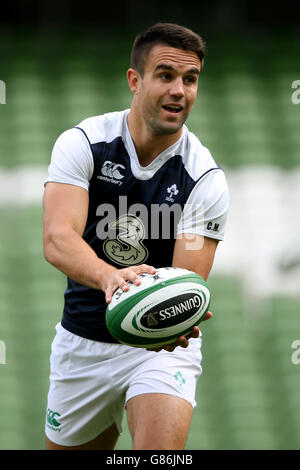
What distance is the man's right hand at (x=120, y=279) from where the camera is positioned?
3.19m

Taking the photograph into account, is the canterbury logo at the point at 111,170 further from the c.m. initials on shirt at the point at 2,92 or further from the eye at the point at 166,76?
the c.m. initials on shirt at the point at 2,92

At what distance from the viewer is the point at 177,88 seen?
3.59 meters

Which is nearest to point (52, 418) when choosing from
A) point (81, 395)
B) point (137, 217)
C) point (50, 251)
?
point (81, 395)

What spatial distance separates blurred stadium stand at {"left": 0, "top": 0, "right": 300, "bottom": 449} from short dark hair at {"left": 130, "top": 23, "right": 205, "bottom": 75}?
3646mm

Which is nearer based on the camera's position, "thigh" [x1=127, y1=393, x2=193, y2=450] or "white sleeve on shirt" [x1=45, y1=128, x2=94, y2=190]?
"thigh" [x1=127, y1=393, x2=193, y2=450]

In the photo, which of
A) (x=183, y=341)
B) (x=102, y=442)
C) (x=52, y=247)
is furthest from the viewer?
(x=102, y=442)

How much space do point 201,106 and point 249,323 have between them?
2665 mm

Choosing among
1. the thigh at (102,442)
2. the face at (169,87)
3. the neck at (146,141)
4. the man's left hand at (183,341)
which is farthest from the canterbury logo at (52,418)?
the face at (169,87)

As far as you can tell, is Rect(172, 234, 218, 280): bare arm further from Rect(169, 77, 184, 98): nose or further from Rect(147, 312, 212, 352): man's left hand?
Rect(169, 77, 184, 98): nose

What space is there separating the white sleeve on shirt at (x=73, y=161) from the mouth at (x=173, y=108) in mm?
398

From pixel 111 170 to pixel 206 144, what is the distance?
4.80 m

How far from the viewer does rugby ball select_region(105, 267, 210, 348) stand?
323cm

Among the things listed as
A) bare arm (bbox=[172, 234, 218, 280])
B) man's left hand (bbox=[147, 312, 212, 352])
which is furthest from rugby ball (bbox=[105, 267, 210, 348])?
bare arm (bbox=[172, 234, 218, 280])

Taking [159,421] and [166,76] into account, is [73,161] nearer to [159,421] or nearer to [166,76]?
[166,76]
